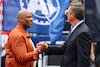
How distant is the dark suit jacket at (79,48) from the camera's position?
79.0 inches

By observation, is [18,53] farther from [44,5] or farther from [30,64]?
[44,5]

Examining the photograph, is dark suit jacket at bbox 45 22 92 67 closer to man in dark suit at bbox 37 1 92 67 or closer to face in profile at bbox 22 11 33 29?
man in dark suit at bbox 37 1 92 67

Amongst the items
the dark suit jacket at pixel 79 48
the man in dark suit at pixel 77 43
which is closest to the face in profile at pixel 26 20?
the man in dark suit at pixel 77 43

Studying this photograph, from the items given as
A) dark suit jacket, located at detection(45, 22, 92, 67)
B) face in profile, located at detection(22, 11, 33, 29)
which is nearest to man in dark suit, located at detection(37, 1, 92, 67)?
dark suit jacket, located at detection(45, 22, 92, 67)

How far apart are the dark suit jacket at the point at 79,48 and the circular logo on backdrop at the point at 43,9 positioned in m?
1.42

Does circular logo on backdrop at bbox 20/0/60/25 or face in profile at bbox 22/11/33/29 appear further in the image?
circular logo on backdrop at bbox 20/0/60/25

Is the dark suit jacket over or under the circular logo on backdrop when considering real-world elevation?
under

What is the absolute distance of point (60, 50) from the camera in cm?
271

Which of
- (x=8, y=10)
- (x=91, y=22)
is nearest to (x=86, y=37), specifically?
(x=91, y=22)

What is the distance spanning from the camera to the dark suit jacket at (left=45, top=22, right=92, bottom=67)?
6.59 feet

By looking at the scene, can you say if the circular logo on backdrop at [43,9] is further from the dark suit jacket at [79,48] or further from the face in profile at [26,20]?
the dark suit jacket at [79,48]

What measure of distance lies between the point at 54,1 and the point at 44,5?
0.82ft

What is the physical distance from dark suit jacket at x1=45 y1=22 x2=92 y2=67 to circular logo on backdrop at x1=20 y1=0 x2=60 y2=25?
142 centimetres

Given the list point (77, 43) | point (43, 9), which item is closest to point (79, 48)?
point (77, 43)
